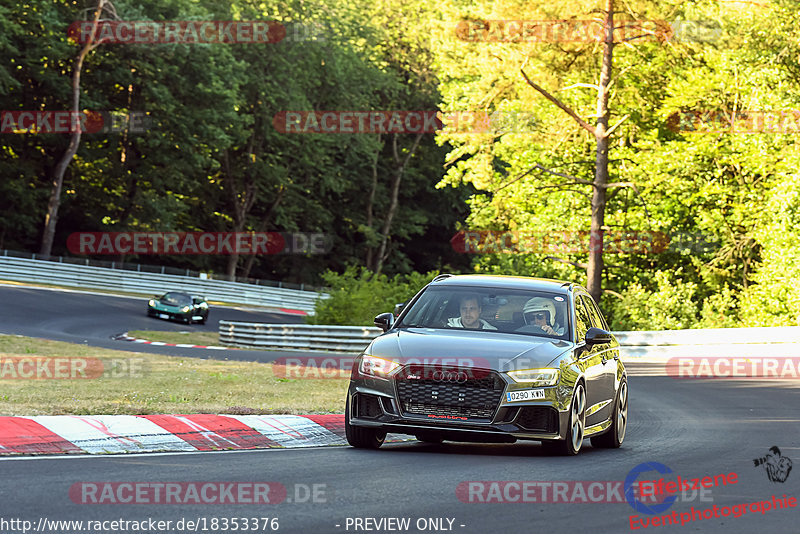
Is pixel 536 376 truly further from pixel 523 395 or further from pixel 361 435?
pixel 361 435

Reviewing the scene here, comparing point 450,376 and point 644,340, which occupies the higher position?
point 450,376

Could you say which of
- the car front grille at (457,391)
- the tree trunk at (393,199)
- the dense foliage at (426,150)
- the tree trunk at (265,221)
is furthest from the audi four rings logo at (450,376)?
the tree trunk at (393,199)

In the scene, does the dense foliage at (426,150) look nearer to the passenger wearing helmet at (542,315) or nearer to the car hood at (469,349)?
the passenger wearing helmet at (542,315)

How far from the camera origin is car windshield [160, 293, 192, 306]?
160 feet

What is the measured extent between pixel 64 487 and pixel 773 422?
10.6m

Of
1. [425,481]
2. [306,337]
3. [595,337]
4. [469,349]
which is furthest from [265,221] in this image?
[425,481]

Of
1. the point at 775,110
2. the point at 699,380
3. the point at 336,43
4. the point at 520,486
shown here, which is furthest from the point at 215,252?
the point at 520,486

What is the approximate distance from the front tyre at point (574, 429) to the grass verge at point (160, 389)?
160 inches

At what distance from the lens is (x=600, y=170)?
4128 centimetres

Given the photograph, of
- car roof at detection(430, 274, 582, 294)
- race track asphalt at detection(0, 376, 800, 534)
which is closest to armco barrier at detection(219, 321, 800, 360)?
race track asphalt at detection(0, 376, 800, 534)

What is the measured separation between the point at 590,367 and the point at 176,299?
38477mm

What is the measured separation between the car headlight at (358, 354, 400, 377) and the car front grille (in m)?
0.24

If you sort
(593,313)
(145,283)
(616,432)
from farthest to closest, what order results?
(145,283), (593,313), (616,432)

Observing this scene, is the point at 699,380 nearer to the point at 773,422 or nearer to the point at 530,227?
the point at 773,422
